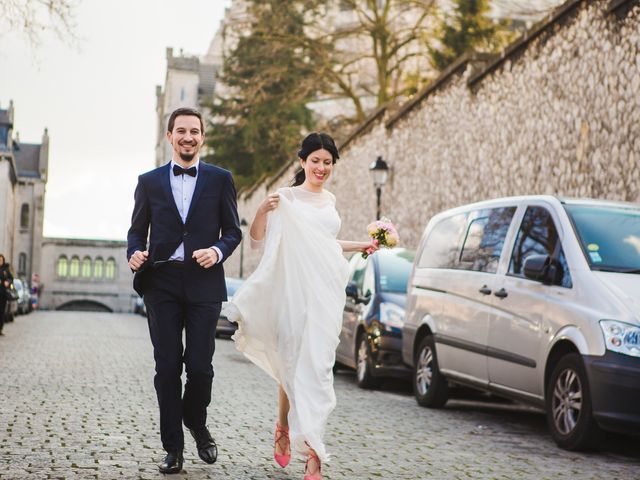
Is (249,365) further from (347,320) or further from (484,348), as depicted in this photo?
(484,348)

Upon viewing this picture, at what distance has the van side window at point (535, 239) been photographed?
A: 8.77 m

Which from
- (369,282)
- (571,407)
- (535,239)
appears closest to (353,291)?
→ (369,282)

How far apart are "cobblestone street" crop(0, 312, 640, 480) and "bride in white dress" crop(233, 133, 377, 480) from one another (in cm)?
59

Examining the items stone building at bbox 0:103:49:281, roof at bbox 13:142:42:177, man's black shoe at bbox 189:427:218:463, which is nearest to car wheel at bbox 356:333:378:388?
man's black shoe at bbox 189:427:218:463

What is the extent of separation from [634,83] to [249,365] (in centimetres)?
686

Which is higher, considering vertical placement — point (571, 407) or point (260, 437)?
point (571, 407)

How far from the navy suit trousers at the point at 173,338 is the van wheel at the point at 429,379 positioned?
485 centimetres

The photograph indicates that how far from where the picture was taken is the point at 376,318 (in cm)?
1284

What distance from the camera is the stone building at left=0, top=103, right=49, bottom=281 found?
83.9 metres

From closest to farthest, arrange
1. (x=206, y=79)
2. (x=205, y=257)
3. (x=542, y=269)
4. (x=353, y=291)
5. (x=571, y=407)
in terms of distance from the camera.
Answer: (x=205, y=257) < (x=571, y=407) < (x=542, y=269) < (x=353, y=291) < (x=206, y=79)

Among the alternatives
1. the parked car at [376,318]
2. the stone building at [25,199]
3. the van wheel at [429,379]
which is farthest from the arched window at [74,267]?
the van wheel at [429,379]

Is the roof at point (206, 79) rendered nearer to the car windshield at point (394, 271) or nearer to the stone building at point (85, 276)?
the stone building at point (85, 276)

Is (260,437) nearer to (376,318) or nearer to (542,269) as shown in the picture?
(542,269)

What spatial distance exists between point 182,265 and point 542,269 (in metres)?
3.26
